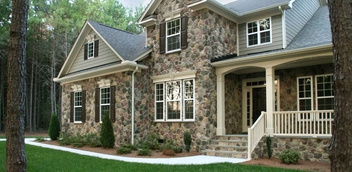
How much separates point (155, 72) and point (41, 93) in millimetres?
22025

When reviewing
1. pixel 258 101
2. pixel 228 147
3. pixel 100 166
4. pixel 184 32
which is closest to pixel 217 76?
pixel 184 32

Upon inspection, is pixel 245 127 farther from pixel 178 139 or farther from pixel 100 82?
pixel 100 82

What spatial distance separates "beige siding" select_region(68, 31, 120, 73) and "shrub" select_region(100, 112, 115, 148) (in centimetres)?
299

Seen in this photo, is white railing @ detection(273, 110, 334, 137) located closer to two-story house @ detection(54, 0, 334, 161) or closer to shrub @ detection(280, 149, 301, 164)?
two-story house @ detection(54, 0, 334, 161)

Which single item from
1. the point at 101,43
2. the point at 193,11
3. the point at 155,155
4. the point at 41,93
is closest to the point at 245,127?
the point at 155,155

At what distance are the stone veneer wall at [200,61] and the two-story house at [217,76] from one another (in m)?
0.04

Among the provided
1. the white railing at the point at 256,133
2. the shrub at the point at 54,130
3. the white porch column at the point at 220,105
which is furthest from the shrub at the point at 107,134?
the white railing at the point at 256,133

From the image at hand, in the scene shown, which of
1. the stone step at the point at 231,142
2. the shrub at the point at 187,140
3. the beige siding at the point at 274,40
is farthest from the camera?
the beige siding at the point at 274,40

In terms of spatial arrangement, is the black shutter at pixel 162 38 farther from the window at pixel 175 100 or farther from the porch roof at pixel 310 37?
the porch roof at pixel 310 37

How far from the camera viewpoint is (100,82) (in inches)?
579

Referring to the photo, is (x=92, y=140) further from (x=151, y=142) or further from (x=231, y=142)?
(x=231, y=142)

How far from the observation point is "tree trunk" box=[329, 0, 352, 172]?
330cm

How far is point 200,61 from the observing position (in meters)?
12.1

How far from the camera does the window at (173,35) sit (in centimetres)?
1320
